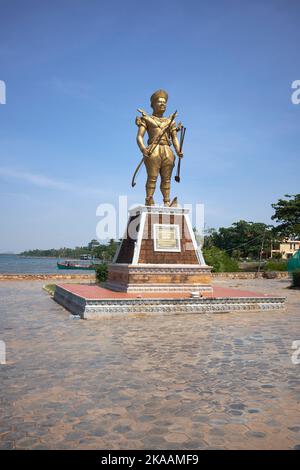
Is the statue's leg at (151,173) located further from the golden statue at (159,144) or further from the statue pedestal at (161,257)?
the statue pedestal at (161,257)

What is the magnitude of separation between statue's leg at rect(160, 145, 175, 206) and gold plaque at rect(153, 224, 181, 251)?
4.15 feet

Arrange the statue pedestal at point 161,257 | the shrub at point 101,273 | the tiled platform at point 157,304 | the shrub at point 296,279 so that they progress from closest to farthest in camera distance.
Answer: the tiled platform at point 157,304, the statue pedestal at point 161,257, the shrub at point 101,273, the shrub at point 296,279

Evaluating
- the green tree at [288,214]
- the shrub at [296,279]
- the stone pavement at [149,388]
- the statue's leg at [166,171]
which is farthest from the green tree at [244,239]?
the stone pavement at [149,388]

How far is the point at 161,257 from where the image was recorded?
14430 mm

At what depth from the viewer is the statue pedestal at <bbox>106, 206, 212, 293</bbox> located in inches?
544

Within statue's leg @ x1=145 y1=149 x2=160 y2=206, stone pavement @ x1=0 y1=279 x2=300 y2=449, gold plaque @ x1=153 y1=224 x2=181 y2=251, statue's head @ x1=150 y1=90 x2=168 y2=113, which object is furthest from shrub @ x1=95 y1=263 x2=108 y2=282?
stone pavement @ x1=0 y1=279 x2=300 y2=449

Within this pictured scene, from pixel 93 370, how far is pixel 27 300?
1039cm

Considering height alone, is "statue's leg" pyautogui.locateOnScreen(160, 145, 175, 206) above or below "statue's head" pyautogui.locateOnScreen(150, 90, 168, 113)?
below

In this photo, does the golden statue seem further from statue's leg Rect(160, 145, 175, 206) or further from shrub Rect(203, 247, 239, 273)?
shrub Rect(203, 247, 239, 273)

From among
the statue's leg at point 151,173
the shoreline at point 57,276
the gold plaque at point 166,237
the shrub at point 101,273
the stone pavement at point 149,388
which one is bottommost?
the stone pavement at point 149,388

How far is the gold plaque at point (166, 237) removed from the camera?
48.0 feet

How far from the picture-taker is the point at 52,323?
10203 mm

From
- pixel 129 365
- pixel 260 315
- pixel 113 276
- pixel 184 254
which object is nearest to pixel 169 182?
pixel 184 254
